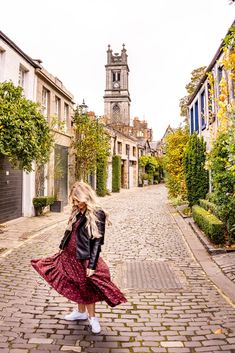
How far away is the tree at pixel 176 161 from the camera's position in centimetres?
1927

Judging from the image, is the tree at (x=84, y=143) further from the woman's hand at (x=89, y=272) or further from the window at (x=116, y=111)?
the window at (x=116, y=111)

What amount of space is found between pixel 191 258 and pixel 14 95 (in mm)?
6957

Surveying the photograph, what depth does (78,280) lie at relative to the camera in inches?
158

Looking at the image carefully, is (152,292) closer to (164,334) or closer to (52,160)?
(164,334)

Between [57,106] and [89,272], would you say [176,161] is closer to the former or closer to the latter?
[57,106]

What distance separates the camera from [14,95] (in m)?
10.1

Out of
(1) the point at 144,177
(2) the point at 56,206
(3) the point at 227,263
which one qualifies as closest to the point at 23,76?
(2) the point at 56,206

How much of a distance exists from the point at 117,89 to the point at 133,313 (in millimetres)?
73077

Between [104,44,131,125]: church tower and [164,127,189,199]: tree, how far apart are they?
52681mm

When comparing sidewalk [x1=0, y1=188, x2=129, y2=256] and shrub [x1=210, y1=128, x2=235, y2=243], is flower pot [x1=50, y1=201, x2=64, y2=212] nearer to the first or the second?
sidewalk [x1=0, y1=188, x2=129, y2=256]

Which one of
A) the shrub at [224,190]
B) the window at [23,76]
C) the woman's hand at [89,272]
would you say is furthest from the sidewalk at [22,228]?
the window at [23,76]

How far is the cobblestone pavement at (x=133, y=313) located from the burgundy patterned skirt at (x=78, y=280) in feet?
1.53

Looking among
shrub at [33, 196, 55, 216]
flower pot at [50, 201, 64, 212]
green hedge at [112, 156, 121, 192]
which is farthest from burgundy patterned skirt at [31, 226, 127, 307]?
green hedge at [112, 156, 121, 192]

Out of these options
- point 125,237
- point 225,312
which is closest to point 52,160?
point 125,237
